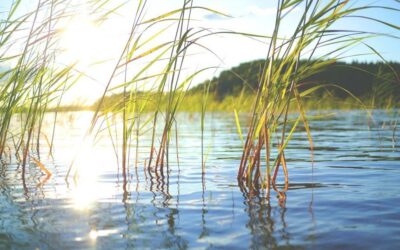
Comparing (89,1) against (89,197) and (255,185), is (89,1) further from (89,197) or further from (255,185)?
(255,185)

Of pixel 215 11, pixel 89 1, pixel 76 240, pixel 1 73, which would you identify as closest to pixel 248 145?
Result: pixel 215 11

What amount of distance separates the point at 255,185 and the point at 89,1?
172 cm

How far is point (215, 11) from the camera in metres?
2.36

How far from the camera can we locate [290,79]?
7.39ft

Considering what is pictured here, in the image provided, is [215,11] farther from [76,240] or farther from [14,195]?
[14,195]

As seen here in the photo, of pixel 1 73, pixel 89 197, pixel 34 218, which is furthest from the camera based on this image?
pixel 1 73

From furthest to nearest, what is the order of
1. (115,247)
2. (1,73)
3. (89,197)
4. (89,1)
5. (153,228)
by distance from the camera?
1. (1,73)
2. (89,1)
3. (89,197)
4. (153,228)
5. (115,247)

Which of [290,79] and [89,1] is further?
[89,1]

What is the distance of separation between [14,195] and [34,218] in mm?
631

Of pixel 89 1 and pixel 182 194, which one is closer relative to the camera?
pixel 182 194

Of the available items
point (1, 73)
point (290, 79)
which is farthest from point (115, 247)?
point (1, 73)

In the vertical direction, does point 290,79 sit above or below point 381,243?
above

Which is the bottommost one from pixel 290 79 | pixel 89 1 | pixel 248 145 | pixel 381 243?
pixel 381 243

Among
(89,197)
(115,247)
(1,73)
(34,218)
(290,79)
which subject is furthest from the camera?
(1,73)
